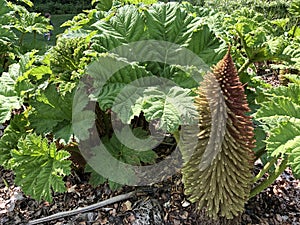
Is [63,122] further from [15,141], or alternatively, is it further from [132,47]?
[132,47]

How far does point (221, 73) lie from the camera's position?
1840mm

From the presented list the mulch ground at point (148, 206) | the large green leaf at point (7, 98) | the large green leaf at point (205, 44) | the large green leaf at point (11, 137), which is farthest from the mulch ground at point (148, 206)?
the large green leaf at point (205, 44)

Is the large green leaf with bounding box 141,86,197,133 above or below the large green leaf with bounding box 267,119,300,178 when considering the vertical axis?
below

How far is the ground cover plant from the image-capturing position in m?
1.89

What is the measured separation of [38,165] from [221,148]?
96 centimetres

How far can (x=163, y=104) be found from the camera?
1.94m

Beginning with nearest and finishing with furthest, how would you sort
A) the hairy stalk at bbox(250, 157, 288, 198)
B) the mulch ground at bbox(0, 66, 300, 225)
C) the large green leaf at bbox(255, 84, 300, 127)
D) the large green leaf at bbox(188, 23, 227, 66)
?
the large green leaf at bbox(255, 84, 300, 127)
the hairy stalk at bbox(250, 157, 288, 198)
the large green leaf at bbox(188, 23, 227, 66)
the mulch ground at bbox(0, 66, 300, 225)

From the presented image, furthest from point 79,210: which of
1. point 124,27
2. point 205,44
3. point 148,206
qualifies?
point 205,44

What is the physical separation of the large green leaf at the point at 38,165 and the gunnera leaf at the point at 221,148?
2.11ft

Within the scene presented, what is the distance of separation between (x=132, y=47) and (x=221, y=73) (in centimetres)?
60

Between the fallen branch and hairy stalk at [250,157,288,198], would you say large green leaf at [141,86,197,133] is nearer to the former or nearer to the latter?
hairy stalk at [250,157,288,198]

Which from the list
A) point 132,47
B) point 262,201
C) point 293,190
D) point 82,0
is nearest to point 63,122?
point 132,47

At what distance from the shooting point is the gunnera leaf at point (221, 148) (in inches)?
73.4

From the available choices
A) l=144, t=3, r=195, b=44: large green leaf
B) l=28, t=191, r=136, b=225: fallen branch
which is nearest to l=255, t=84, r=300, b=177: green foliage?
l=144, t=3, r=195, b=44: large green leaf
